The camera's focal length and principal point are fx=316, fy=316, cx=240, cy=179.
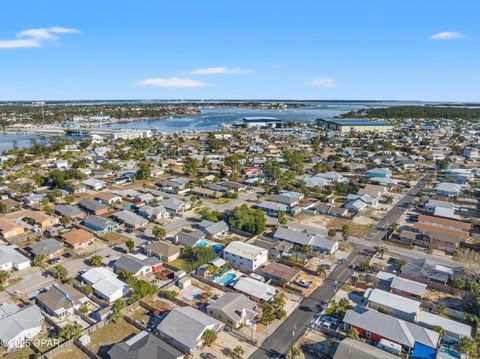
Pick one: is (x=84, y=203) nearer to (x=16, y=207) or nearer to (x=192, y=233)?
(x=16, y=207)

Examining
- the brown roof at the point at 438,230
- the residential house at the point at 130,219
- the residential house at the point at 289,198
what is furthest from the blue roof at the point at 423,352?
the residential house at the point at 130,219

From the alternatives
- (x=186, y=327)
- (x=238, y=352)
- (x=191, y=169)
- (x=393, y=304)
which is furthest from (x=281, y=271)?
(x=191, y=169)

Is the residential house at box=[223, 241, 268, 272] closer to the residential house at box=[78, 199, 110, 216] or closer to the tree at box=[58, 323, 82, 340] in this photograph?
the tree at box=[58, 323, 82, 340]

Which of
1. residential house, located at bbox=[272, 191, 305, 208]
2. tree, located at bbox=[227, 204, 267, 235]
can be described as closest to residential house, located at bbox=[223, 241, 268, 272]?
tree, located at bbox=[227, 204, 267, 235]

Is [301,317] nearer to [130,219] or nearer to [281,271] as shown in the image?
[281,271]

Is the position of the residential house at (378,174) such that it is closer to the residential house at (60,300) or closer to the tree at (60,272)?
the tree at (60,272)

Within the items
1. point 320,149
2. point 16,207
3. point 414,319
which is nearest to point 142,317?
point 414,319
